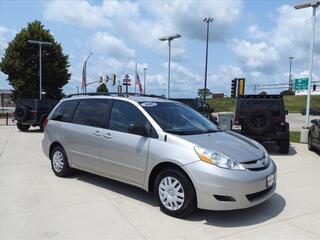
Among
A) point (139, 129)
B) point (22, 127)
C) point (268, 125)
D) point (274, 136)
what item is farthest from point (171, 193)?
point (22, 127)

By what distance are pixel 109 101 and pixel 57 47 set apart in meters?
32.7

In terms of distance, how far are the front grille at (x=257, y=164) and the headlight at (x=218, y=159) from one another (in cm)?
12

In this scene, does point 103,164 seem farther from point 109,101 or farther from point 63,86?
point 63,86

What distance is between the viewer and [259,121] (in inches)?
428

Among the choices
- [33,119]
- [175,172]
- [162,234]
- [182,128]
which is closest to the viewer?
[162,234]

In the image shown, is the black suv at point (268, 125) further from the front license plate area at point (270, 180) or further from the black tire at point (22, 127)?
the black tire at point (22, 127)

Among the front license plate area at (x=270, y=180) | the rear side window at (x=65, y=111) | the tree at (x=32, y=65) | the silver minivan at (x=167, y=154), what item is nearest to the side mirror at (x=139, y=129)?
the silver minivan at (x=167, y=154)

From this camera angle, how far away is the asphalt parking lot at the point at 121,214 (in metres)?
4.43

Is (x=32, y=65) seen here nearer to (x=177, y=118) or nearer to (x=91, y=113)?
(x=91, y=113)

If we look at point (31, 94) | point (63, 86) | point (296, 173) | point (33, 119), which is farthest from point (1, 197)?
point (63, 86)

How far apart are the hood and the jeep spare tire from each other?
17.5ft

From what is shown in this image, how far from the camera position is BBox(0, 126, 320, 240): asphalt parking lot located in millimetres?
4426

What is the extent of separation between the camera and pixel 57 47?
3675 cm

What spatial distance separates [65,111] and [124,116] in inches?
77.6
